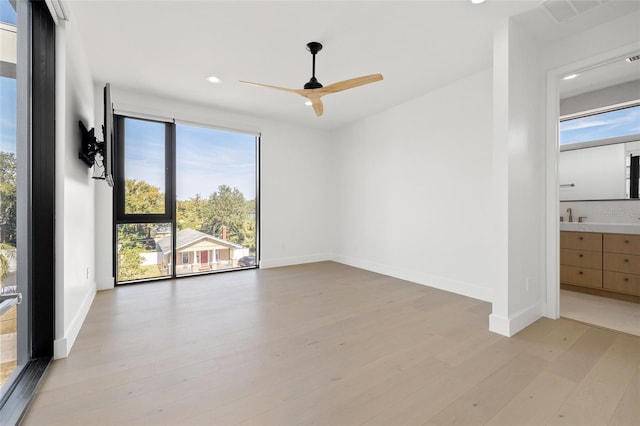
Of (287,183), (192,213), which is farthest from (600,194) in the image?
(192,213)

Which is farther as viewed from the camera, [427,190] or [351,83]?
[427,190]

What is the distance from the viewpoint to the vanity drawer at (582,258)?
3.41m

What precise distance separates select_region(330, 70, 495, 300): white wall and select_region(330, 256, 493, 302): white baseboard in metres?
0.01

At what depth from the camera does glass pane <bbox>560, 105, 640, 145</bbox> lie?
350cm

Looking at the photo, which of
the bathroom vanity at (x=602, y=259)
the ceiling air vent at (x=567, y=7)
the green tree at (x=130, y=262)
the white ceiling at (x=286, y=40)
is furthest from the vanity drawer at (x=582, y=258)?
the green tree at (x=130, y=262)

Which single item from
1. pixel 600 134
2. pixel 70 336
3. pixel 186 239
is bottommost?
pixel 70 336

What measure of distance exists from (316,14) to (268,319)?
8.85 feet

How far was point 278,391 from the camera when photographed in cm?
165

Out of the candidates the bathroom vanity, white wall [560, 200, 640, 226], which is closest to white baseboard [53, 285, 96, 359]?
the bathroom vanity

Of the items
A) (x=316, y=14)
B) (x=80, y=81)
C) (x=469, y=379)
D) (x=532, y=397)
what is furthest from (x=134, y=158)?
(x=532, y=397)

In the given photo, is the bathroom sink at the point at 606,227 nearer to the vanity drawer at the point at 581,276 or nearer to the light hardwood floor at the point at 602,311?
the vanity drawer at the point at 581,276

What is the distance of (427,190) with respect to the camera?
3975 mm

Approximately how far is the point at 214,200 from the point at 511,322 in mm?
4129

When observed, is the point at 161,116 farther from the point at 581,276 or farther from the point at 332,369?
the point at 581,276
